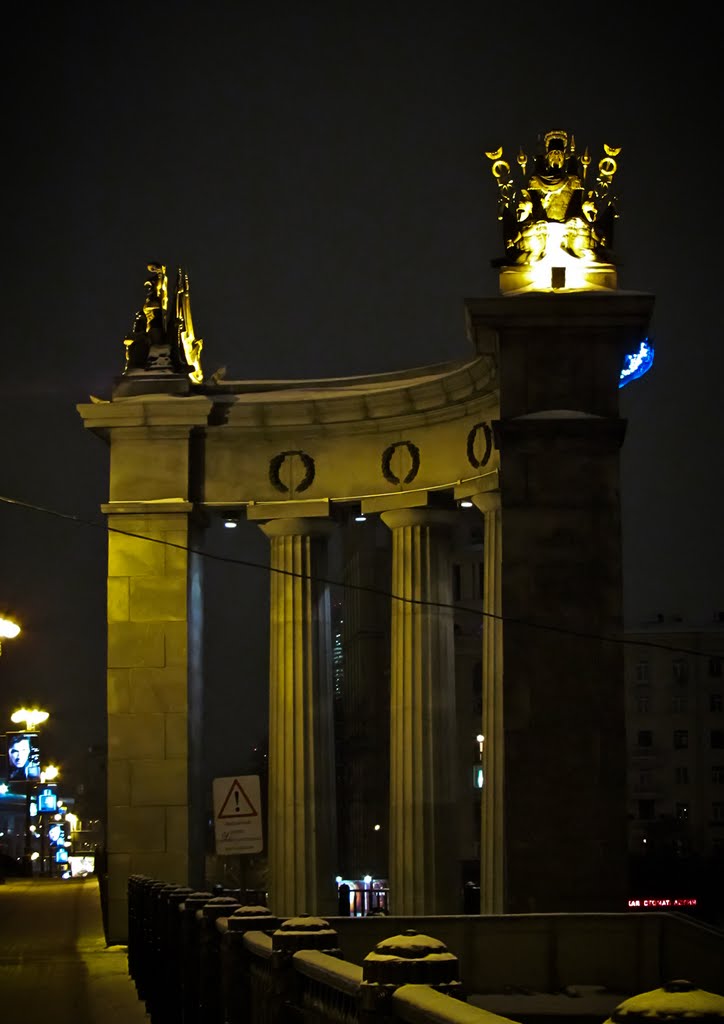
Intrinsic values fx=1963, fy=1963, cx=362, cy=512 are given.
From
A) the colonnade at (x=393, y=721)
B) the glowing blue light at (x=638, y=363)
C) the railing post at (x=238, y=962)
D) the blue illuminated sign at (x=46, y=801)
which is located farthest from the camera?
the blue illuminated sign at (x=46, y=801)

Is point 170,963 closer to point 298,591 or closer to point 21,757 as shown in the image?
point 298,591

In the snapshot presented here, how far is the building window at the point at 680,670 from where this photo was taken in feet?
621

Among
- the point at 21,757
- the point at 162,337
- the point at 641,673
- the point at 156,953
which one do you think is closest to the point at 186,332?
the point at 162,337

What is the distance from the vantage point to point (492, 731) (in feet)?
170

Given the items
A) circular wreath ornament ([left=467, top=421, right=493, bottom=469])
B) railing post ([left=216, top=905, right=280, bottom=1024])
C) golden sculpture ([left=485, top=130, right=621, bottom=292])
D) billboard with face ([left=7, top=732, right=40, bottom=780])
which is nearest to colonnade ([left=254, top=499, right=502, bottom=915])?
circular wreath ornament ([left=467, top=421, right=493, bottom=469])

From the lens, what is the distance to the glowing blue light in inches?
2039

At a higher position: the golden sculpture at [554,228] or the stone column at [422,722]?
the golden sculpture at [554,228]

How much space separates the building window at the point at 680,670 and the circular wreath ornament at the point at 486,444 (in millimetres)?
137084

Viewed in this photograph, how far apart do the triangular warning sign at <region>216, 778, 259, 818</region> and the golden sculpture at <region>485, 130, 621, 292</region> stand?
50.2 ft

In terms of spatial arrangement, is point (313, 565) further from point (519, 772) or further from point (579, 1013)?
point (579, 1013)

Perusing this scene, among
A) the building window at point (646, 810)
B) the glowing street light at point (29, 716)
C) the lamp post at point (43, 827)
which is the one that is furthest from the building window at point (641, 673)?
the glowing street light at point (29, 716)

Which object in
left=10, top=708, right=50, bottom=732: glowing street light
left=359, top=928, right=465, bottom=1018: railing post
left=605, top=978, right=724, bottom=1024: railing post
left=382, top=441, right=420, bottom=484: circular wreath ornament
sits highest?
left=382, top=441, right=420, bottom=484: circular wreath ornament

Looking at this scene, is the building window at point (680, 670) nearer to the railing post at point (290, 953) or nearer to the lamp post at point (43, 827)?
the lamp post at point (43, 827)

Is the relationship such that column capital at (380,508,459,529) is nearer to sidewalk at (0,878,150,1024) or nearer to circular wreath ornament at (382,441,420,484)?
circular wreath ornament at (382,441,420,484)
